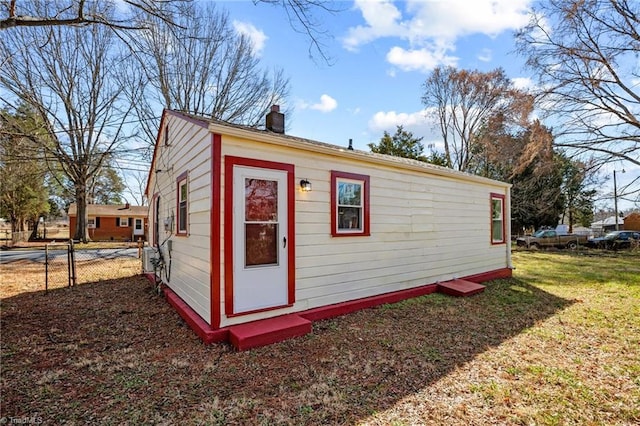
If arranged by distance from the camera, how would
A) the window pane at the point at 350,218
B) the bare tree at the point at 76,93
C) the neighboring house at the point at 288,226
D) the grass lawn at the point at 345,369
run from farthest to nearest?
the bare tree at the point at 76,93 → the window pane at the point at 350,218 → the neighboring house at the point at 288,226 → the grass lawn at the point at 345,369

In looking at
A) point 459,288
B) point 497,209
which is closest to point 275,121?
point 459,288

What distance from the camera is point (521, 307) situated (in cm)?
565

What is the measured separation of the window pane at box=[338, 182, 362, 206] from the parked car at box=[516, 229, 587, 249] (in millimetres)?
16835

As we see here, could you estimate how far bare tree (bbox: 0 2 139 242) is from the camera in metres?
13.7

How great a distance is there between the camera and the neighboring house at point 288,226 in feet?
13.2

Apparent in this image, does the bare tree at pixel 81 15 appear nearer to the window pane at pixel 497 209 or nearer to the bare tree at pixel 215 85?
the window pane at pixel 497 209

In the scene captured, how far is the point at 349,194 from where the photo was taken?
537 centimetres

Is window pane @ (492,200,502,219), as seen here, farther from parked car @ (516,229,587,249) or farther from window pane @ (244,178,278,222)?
parked car @ (516,229,587,249)

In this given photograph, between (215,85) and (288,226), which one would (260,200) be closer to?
(288,226)

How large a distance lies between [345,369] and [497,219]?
729 centimetres

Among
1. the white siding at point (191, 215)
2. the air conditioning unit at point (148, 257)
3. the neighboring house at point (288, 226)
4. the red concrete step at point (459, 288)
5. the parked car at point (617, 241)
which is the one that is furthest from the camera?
the parked car at point (617, 241)

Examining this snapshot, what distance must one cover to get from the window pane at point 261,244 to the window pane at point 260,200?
0.36ft

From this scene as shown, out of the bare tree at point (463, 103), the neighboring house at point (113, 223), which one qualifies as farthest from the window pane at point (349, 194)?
the neighboring house at point (113, 223)

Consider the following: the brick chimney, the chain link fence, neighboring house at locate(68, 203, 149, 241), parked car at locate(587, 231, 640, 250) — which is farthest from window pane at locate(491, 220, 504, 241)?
neighboring house at locate(68, 203, 149, 241)
